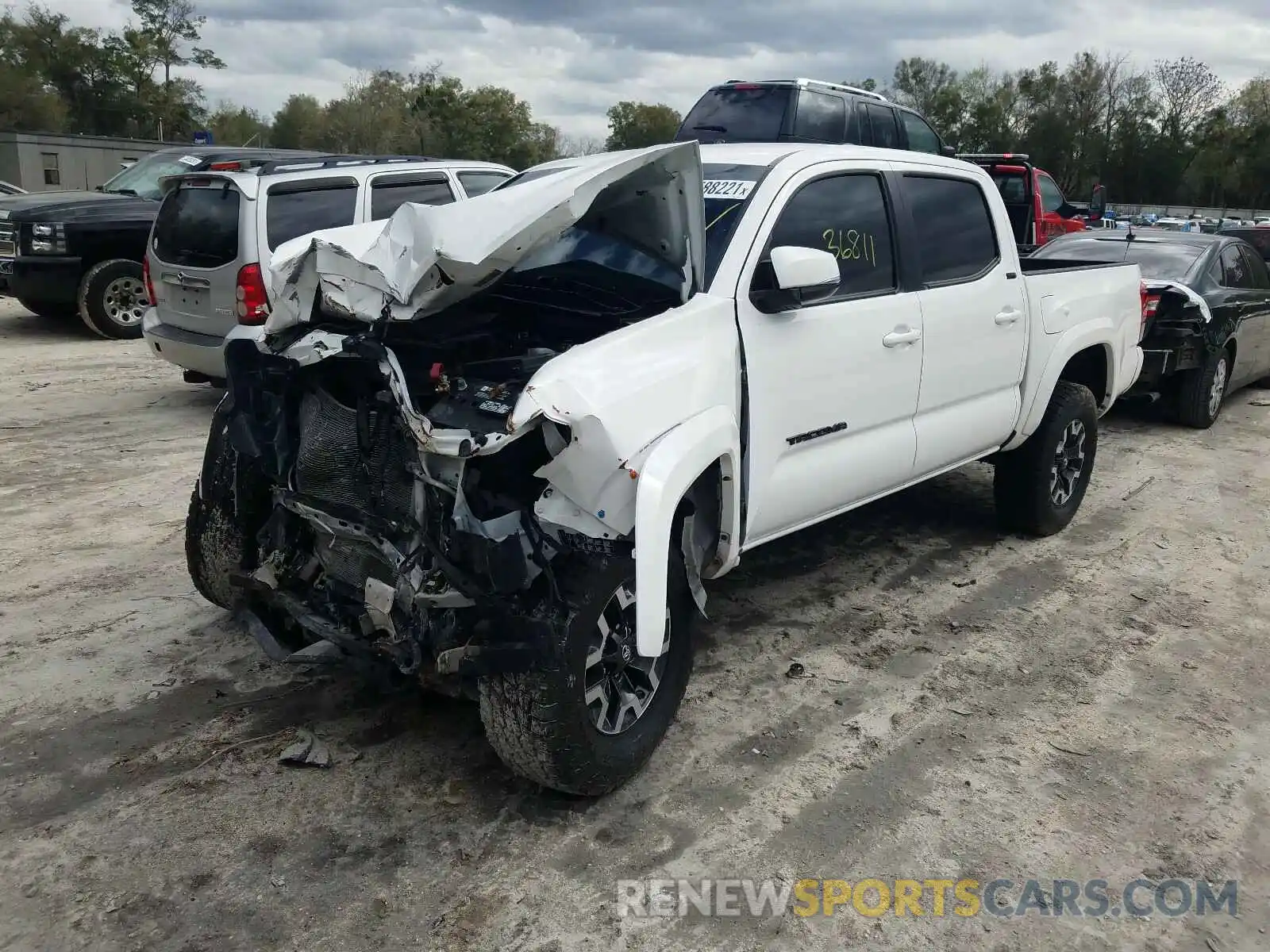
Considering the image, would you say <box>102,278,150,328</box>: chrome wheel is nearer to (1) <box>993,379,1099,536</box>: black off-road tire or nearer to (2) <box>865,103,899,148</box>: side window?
(2) <box>865,103,899,148</box>: side window

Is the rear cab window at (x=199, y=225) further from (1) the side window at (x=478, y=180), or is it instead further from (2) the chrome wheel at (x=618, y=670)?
(2) the chrome wheel at (x=618, y=670)

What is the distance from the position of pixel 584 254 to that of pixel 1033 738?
7.98 feet

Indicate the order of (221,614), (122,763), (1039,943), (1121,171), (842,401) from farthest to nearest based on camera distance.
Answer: (1121,171), (221,614), (842,401), (122,763), (1039,943)

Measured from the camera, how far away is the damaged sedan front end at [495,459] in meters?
2.93

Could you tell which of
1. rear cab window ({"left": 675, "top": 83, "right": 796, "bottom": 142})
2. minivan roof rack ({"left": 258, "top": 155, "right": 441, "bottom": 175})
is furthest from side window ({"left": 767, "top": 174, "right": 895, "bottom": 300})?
rear cab window ({"left": 675, "top": 83, "right": 796, "bottom": 142})

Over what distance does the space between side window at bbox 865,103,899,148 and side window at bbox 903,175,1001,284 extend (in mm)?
5450

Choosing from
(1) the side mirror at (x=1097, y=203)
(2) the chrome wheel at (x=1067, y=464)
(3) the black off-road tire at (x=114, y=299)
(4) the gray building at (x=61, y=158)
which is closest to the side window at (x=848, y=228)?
(2) the chrome wheel at (x=1067, y=464)

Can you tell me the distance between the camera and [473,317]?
3.63m

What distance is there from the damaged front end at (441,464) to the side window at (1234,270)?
301 inches

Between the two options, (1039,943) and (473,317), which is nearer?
(1039,943)

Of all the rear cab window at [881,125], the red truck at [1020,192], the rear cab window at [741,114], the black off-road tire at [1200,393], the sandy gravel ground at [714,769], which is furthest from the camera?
the red truck at [1020,192]

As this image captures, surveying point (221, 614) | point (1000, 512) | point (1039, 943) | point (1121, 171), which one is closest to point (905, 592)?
point (1000, 512)

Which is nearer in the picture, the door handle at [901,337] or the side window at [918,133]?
the door handle at [901,337]

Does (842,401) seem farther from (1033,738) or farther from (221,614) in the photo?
(221,614)
